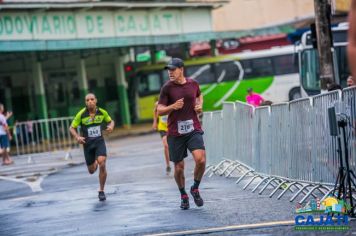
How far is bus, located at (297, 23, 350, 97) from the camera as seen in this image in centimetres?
2672

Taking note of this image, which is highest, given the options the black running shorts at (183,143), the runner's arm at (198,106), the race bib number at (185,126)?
the runner's arm at (198,106)

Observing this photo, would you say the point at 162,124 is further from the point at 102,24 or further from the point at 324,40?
the point at 102,24

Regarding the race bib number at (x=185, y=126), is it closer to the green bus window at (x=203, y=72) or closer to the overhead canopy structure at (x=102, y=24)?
the overhead canopy structure at (x=102, y=24)

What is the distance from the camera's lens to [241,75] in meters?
44.3

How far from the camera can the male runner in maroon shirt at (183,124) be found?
1138 cm

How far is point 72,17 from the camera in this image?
38219 millimetres

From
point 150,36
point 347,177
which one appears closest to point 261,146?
point 347,177

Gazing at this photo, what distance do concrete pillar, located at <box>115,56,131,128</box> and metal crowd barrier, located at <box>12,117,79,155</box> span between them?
38.0 ft

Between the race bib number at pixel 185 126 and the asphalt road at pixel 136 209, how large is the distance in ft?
3.38

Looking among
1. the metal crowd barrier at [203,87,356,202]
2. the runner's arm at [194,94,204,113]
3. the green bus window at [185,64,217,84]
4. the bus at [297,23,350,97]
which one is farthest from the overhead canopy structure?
the runner's arm at [194,94,204,113]

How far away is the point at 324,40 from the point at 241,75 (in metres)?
25.1

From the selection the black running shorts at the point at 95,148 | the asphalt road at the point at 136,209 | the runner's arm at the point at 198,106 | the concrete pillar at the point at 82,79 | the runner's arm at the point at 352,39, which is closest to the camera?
the runner's arm at the point at 352,39

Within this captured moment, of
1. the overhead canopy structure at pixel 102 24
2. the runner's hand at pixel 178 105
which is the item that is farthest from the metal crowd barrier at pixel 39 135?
the runner's hand at pixel 178 105

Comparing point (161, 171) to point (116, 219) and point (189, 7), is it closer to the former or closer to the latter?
point (116, 219)
